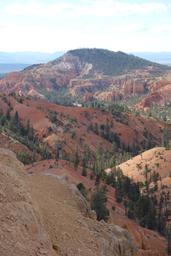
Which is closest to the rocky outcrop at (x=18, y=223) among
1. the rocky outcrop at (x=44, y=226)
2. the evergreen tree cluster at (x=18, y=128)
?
the rocky outcrop at (x=44, y=226)

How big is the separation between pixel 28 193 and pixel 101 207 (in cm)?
1759

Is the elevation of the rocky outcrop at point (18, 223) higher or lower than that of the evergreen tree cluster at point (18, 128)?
higher

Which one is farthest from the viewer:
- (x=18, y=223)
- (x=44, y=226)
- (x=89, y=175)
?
(x=89, y=175)

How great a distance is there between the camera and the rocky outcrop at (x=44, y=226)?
1733cm

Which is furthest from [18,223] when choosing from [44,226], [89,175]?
[89,175]

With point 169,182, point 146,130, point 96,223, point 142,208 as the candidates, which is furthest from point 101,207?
point 146,130

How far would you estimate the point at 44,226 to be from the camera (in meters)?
19.6

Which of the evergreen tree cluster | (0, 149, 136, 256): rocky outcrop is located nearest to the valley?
(0, 149, 136, 256): rocky outcrop

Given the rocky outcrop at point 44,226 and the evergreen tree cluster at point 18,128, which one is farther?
the evergreen tree cluster at point 18,128

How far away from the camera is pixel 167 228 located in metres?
56.5

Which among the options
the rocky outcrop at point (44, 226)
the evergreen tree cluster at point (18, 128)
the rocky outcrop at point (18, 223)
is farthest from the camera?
the evergreen tree cluster at point (18, 128)

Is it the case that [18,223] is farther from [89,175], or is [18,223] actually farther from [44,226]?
[89,175]

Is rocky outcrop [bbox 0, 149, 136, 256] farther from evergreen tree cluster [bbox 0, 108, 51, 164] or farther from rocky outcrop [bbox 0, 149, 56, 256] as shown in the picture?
evergreen tree cluster [bbox 0, 108, 51, 164]

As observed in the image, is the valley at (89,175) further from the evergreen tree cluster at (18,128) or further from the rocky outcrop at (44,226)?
the evergreen tree cluster at (18,128)
